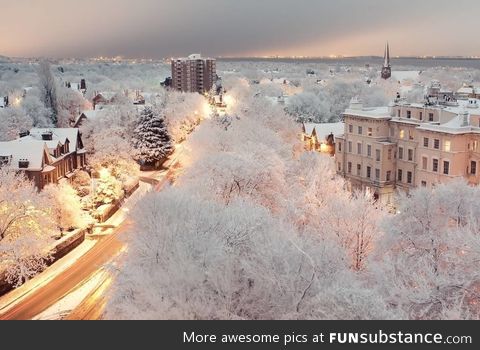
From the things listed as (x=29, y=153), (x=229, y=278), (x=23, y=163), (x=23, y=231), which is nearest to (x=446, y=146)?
(x=23, y=231)

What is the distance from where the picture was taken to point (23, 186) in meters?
39.5

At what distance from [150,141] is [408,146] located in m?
30.1

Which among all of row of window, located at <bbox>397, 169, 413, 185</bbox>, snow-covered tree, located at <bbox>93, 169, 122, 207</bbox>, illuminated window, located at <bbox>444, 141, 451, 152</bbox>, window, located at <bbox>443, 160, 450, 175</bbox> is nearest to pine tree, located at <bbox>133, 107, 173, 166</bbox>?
snow-covered tree, located at <bbox>93, 169, 122, 207</bbox>

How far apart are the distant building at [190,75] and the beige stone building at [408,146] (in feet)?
423

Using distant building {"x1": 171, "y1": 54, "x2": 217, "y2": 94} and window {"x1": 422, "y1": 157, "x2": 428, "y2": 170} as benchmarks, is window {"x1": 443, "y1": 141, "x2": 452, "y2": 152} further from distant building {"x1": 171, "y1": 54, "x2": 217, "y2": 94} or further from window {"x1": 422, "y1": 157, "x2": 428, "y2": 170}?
distant building {"x1": 171, "y1": 54, "x2": 217, "y2": 94}

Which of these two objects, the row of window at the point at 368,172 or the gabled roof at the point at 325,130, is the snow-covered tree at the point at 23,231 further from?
the gabled roof at the point at 325,130

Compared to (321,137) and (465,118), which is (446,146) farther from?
(321,137)

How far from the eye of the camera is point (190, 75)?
184 m

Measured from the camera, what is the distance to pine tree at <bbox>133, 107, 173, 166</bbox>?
6850 cm
